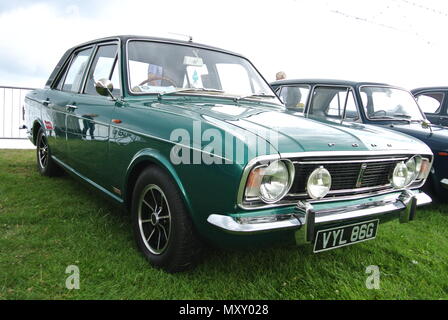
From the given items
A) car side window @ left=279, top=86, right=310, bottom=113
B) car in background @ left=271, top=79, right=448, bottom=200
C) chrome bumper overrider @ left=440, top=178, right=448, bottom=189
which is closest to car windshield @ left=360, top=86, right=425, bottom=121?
car in background @ left=271, top=79, right=448, bottom=200

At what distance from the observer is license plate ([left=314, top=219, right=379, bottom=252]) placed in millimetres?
2084

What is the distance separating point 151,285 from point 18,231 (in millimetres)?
1470

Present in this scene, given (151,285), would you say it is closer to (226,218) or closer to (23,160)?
(226,218)

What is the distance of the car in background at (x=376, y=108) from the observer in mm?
4238

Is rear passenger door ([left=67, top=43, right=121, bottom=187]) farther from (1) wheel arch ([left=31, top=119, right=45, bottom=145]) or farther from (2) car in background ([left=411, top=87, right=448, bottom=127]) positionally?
(2) car in background ([left=411, top=87, right=448, bottom=127])

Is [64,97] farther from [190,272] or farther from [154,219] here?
[190,272]

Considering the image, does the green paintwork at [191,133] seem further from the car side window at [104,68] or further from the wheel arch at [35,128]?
the wheel arch at [35,128]

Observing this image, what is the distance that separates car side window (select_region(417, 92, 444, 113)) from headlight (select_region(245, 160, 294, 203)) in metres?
5.73

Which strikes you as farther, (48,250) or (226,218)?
(48,250)

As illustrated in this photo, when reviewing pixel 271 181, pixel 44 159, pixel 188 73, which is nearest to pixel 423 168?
pixel 271 181

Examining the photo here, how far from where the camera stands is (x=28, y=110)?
532 centimetres

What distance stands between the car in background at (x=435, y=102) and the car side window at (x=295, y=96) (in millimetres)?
2744

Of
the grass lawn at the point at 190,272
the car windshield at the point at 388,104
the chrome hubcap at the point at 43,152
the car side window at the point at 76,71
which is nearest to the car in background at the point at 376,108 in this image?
the car windshield at the point at 388,104
